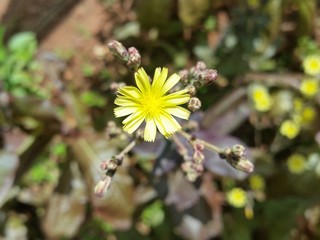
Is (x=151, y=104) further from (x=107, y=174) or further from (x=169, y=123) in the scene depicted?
(x=107, y=174)

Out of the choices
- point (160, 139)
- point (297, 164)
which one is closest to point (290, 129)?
point (297, 164)

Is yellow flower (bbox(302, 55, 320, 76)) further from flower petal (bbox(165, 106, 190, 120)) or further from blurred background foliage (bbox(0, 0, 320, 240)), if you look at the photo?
flower petal (bbox(165, 106, 190, 120))

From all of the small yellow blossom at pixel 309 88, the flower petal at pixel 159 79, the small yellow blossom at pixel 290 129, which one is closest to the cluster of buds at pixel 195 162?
the flower petal at pixel 159 79

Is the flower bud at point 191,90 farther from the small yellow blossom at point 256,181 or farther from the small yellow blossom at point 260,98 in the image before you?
the small yellow blossom at point 256,181

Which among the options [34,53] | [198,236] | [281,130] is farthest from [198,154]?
[34,53]

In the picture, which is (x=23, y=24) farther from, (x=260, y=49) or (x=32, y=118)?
(x=260, y=49)

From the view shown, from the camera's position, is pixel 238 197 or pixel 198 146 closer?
pixel 198 146
